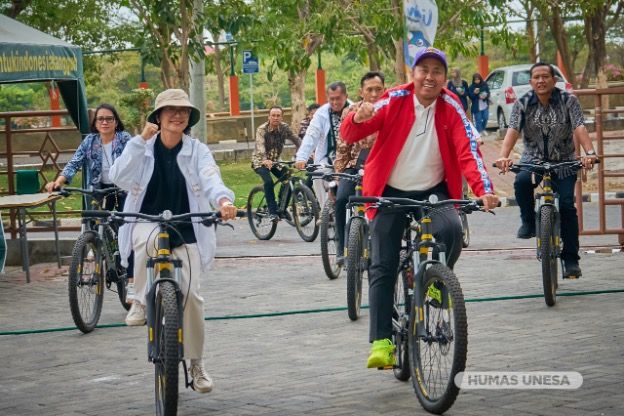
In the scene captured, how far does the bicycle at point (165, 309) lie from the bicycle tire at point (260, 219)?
10.9 m

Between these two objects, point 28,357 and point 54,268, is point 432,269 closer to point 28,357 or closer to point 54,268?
point 28,357

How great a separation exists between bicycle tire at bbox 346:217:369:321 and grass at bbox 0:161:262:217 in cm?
1198

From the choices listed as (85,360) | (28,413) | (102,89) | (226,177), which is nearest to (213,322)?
(85,360)

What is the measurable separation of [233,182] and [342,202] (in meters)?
17.7

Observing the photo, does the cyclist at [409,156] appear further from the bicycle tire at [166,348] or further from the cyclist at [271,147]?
the cyclist at [271,147]

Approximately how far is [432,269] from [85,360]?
3.24 meters

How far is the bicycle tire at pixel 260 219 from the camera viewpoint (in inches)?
732

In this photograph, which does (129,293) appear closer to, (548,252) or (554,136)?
(548,252)

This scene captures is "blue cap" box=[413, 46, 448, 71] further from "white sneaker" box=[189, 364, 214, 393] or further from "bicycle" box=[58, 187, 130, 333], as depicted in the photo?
"bicycle" box=[58, 187, 130, 333]

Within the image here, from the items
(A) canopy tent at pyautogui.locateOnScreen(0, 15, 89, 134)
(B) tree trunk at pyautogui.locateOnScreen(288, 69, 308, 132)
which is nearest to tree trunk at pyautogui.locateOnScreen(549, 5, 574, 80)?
(B) tree trunk at pyautogui.locateOnScreen(288, 69, 308, 132)

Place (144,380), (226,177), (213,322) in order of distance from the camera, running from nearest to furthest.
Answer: (144,380), (213,322), (226,177)

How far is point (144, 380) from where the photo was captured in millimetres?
8594

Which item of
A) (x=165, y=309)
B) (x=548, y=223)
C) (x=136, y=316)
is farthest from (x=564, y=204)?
(x=165, y=309)

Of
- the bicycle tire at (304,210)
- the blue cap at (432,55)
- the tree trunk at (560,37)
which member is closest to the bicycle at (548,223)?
the blue cap at (432,55)
